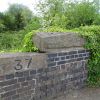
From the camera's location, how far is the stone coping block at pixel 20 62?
421 centimetres

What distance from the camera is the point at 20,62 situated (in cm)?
445

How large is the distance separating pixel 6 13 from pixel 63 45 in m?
16.8

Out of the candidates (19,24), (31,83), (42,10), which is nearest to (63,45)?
(31,83)

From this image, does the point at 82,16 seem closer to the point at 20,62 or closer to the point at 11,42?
the point at 11,42

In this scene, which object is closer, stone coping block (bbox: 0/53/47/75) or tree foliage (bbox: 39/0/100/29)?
stone coping block (bbox: 0/53/47/75)

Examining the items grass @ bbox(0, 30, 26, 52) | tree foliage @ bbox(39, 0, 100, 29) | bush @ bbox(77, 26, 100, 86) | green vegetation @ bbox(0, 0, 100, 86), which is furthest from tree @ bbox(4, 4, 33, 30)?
bush @ bbox(77, 26, 100, 86)

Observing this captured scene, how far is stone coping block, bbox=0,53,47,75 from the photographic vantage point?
4.21 m

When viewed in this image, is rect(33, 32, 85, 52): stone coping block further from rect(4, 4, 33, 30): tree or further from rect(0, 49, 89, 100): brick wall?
rect(4, 4, 33, 30): tree

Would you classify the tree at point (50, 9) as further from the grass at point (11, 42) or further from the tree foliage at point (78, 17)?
the grass at point (11, 42)

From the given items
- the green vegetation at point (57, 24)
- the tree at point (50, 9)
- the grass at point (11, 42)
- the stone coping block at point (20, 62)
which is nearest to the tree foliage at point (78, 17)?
the green vegetation at point (57, 24)

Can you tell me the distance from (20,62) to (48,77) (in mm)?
720

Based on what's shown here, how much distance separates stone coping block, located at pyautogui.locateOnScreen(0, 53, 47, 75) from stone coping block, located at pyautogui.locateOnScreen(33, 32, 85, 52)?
0.64ft

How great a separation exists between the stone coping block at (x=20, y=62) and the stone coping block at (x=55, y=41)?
7.6 inches

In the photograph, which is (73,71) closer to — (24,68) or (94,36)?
(94,36)
